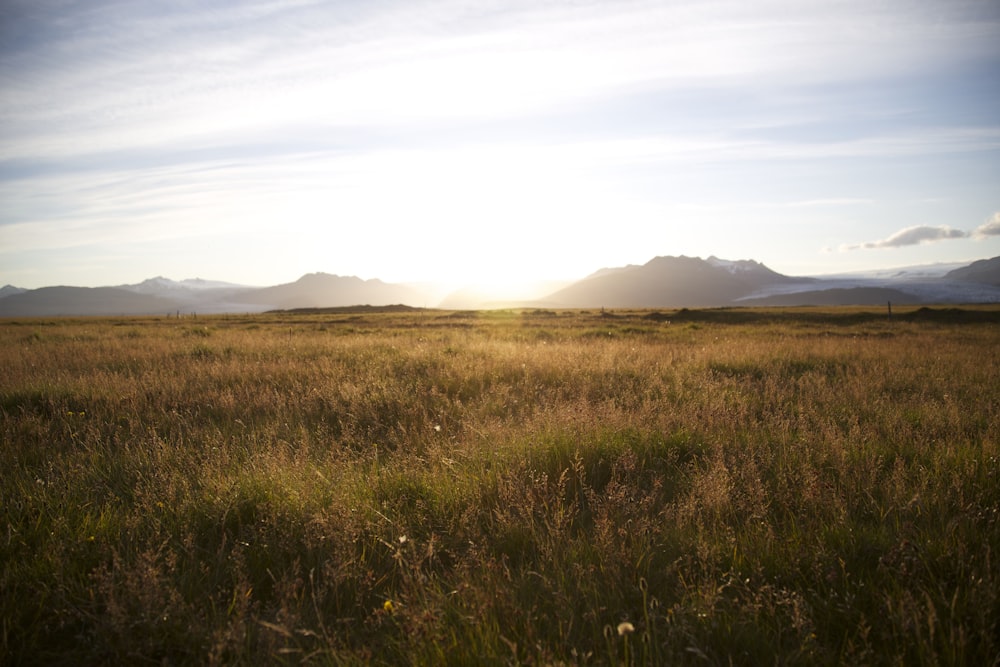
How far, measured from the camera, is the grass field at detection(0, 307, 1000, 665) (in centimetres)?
228

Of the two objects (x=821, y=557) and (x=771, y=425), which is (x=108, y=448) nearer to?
(x=821, y=557)

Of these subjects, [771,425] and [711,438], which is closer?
[711,438]

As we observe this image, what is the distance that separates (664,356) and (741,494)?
27.0ft

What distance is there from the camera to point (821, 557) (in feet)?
9.02

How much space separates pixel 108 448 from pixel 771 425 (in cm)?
697

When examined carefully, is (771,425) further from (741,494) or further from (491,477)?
(491,477)

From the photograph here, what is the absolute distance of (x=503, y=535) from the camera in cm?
320

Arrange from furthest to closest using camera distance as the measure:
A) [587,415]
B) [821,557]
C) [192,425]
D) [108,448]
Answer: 1. [192,425]
2. [587,415]
3. [108,448]
4. [821,557]

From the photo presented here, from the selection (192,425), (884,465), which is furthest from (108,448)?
(884,465)

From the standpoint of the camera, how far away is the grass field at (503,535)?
7.47 ft

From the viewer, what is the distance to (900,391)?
7742 mm

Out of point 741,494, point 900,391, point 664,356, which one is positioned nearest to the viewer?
point 741,494

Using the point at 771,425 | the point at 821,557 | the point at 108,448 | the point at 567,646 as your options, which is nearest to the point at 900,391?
the point at 771,425

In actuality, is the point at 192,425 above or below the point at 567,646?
above
